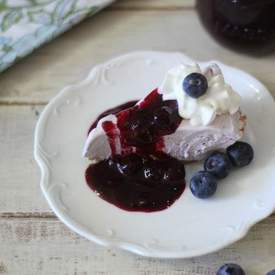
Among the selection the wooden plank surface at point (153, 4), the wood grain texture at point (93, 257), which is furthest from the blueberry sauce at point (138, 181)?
the wooden plank surface at point (153, 4)

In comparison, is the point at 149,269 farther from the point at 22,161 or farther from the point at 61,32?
the point at 61,32

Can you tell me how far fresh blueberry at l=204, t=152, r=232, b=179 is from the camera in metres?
1.29

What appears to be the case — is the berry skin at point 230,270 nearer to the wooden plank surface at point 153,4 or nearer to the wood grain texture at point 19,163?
the wood grain texture at point 19,163

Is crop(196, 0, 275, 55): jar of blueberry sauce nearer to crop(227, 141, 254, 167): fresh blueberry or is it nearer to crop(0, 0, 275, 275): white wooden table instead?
crop(0, 0, 275, 275): white wooden table

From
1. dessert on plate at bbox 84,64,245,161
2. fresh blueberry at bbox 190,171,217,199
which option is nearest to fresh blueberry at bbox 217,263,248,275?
fresh blueberry at bbox 190,171,217,199

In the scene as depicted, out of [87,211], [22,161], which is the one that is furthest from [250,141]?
[22,161]

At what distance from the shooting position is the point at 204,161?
1348 mm

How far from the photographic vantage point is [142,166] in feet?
4.32

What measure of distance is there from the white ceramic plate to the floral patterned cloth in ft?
0.63

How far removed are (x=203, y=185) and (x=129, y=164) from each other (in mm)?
159

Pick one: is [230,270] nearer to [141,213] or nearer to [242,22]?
[141,213]

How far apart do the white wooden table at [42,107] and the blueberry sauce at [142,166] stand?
11 cm

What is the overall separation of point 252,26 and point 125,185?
1.61 feet

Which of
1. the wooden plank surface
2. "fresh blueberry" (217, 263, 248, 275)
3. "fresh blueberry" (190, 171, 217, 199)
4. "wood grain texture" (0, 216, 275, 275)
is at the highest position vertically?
the wooden plank surface
